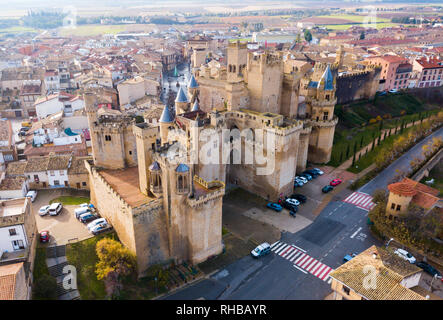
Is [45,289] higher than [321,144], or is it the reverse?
A: [321,144]

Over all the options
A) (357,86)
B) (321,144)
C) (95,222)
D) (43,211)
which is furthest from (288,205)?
(357,86)

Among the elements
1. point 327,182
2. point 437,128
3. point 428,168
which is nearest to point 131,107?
point 327,182

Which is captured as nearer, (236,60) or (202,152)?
(202,152)

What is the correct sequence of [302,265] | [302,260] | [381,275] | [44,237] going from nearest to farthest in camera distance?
[381,275]
[302,265]
[44,237]
[302,260]

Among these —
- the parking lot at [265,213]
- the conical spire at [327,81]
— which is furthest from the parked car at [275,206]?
the conical spire at [327,81]

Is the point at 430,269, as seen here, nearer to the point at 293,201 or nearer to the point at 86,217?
the point at 293,201

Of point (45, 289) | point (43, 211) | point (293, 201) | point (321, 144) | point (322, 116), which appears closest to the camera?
point (45, 289)

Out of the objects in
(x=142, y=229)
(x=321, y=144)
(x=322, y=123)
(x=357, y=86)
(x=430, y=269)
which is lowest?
(x=430, y=269)

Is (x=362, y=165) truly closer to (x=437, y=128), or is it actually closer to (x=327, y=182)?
(x=327, y=182)
